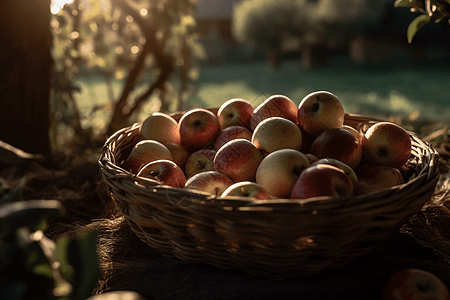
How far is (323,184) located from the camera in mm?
997

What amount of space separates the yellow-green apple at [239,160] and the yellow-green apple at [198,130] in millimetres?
315

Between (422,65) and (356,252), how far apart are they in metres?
9.42

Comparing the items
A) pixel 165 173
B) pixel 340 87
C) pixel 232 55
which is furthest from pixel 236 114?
pixel 232 55

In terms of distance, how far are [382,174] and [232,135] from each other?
1.91 feet

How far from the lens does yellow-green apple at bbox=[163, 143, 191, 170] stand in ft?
5.20

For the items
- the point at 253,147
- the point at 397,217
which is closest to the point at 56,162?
the point at 253,147

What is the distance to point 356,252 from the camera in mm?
998

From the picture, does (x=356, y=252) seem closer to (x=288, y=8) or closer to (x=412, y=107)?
(x=412, y=107)

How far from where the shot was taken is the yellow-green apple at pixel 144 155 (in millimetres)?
1445

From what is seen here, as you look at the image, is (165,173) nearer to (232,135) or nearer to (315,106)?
(232,135)

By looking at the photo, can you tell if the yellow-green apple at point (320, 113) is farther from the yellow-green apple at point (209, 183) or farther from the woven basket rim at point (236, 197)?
the yellow-green apple at point (209, 183)

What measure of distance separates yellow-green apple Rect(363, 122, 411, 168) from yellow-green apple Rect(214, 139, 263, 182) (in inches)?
17.1

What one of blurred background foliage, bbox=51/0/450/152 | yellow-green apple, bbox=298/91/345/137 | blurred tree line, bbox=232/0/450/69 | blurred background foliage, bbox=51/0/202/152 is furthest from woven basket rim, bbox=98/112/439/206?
blurred tree line, bbox=232/0/450/69

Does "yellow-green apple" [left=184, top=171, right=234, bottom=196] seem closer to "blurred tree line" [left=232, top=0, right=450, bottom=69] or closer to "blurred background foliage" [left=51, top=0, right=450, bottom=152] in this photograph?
"blurred background foliage" [left=51, top=0, right=450, bottom=152]
